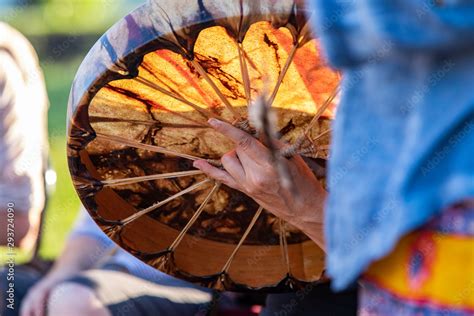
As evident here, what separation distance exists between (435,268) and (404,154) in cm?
12

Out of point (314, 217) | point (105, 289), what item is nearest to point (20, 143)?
point (105, 289)

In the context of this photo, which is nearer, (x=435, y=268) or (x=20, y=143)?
(x=435, y=268)

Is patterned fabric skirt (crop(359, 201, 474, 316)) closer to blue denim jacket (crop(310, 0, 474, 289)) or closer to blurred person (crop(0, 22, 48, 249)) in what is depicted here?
blue denim jacket (crop(310, 0, 474, 289))

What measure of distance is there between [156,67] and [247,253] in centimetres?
51

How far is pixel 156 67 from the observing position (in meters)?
1.74

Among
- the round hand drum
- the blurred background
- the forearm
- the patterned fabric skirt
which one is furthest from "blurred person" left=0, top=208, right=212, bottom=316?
the blurred background

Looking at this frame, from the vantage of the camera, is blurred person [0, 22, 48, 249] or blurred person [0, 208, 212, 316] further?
blurred person [0, 22, 48, 249]

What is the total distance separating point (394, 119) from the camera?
97 cm

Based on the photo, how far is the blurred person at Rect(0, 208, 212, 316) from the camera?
2.39 metres

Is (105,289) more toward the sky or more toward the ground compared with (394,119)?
more toward the ground

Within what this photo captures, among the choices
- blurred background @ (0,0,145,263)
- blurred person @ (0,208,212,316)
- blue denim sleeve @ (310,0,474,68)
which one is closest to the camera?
blue denim sleeve @ (310,0,474,68)

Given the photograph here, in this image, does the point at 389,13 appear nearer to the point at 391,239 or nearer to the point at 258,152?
the point at 391,239

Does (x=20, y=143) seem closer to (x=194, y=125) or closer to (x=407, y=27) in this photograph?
(x=194, y=125)

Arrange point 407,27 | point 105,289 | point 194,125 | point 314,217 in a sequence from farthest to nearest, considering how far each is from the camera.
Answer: point 105,289 < point 194,125 < point 314,217 < point 407,27
